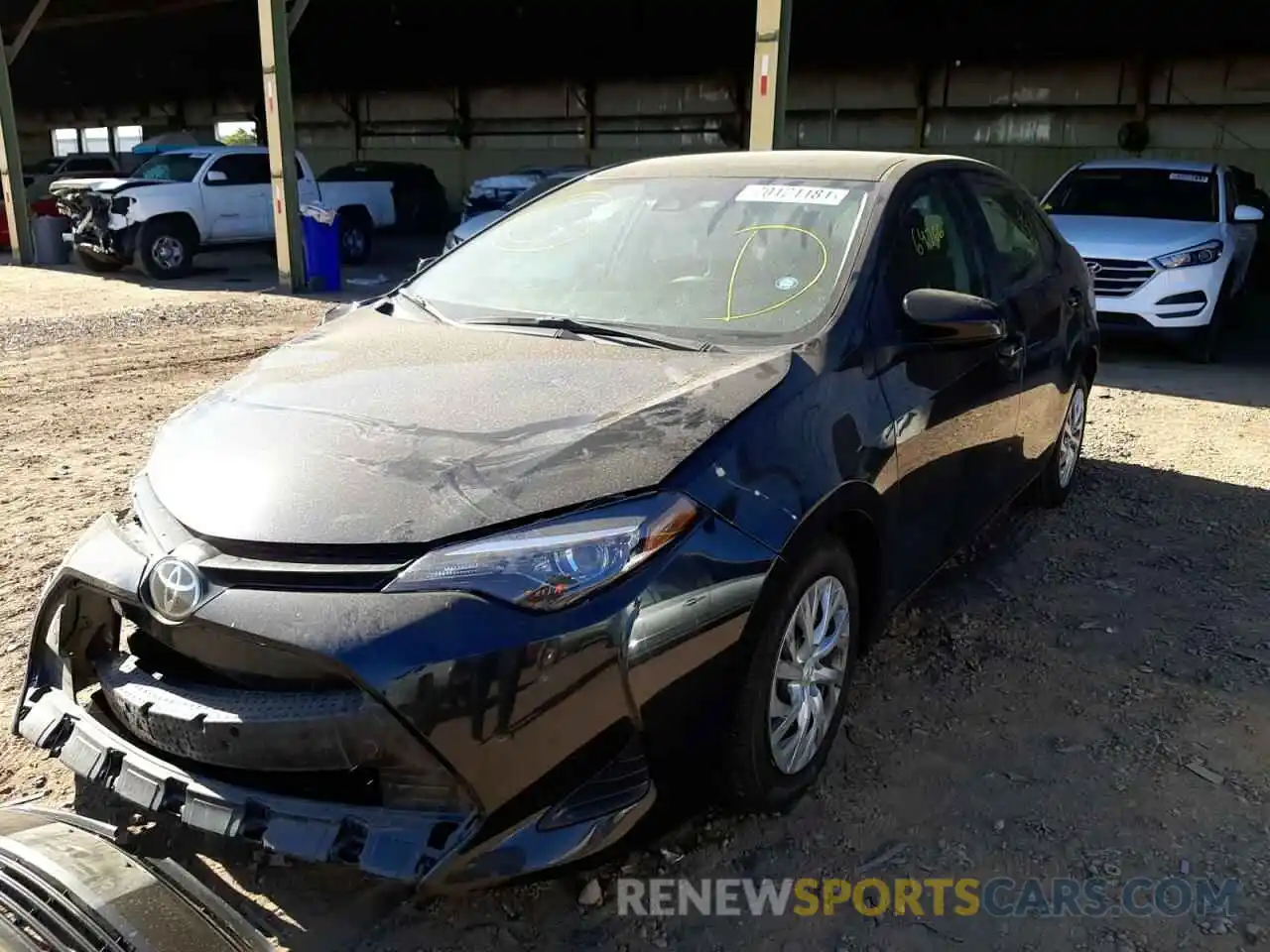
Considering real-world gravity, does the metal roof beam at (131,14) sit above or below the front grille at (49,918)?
above

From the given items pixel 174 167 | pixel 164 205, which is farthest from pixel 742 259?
pixel 174 167

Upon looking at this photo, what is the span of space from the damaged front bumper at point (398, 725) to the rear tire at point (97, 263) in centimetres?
1428

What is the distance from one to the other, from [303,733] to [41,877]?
54cm

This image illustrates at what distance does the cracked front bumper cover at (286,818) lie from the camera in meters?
1.92

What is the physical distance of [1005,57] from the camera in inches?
732

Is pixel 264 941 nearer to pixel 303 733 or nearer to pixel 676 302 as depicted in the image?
pixel 303 733

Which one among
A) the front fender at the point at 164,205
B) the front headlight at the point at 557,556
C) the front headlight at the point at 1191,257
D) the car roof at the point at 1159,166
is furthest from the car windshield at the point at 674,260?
the front fender at the point at 164,205

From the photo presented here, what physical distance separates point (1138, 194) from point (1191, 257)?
154cm

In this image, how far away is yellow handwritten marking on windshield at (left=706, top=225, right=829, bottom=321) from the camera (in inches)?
120

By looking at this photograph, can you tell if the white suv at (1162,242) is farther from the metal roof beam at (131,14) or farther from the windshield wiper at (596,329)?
the metal roof beam at (131,14)

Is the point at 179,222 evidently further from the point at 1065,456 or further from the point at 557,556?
the point at 557,556

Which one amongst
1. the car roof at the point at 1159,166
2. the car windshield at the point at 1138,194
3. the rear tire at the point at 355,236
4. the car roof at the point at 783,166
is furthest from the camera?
the rear tire at the point at 355,236

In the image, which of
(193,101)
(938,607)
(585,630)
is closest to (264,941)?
(585,630)

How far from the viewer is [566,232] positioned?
3.64 meters
